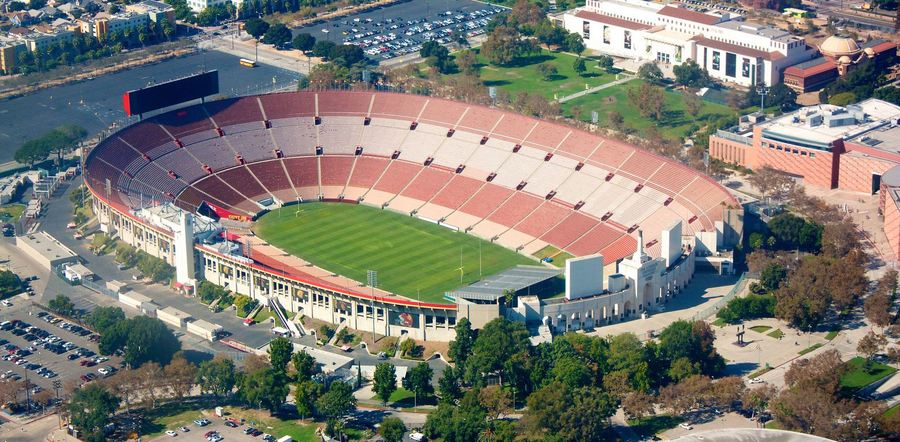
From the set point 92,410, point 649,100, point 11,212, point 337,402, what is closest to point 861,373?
point 337,402

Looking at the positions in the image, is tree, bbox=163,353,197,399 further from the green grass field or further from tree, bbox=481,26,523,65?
tree, bbox=481,26,523,65

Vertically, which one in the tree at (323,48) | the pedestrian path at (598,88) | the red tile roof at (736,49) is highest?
the red tile roof at (736,49)

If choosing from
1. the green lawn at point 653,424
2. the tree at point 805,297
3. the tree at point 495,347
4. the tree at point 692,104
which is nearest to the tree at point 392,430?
the tree at point 495,347


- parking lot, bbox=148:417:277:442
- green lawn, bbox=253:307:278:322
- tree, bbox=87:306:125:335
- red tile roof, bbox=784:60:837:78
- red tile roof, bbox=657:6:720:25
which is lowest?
parking lot, bbox=148:417:277:442

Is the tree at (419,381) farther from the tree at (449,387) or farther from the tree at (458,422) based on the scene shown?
the tree at (458,422)

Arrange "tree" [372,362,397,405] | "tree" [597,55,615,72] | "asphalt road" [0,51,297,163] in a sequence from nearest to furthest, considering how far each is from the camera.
A: "tree" [372,362,397,405] → "asphalt road" [0,51,297,163] → "tree" [597,55,615,72]

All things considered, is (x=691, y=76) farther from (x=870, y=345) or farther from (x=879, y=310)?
(x=870, y=345)

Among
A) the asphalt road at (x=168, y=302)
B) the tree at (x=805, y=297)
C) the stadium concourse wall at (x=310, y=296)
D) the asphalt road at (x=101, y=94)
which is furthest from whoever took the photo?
the asphalt road at (x=101, y=94)

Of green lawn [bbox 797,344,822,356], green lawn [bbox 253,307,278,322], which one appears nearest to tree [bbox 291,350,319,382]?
green lawn [bbox 253,307,278,322]
